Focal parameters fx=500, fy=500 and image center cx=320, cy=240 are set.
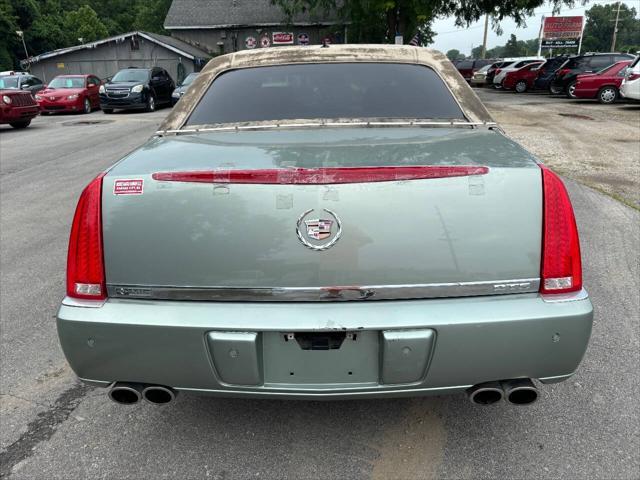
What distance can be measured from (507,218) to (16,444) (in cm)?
244

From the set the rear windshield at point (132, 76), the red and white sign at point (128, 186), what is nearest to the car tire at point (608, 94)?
the rear windshield at point (132, 76)

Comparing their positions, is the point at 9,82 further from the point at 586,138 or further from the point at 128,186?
the point at 128,186

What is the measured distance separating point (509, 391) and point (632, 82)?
57.9 feet

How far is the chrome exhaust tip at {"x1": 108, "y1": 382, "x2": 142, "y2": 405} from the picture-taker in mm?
2062

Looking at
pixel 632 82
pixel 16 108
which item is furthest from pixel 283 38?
pixel 632 82

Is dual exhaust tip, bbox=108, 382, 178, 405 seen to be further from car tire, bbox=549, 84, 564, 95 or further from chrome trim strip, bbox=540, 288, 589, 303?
car tire, bbox=549, 84, 564, 95

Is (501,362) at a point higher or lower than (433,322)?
lower

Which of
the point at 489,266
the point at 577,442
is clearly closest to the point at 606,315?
the point at 577,442

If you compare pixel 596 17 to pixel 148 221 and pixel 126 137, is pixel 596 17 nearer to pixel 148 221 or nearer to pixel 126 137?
pixel 126 137

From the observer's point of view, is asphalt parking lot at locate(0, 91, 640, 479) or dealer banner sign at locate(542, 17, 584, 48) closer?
asphalt parking lot at locate(0, 91, 640, 479)

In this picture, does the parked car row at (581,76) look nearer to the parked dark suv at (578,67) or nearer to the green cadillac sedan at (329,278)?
the parked dark suv at (578,67)

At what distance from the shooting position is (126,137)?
1305cm

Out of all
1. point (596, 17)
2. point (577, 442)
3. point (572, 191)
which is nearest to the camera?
point (577, 442)

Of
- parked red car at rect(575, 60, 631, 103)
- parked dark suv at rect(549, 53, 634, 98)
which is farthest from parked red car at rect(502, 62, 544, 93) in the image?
parked red car at rect(575, 60, 631, 103)
